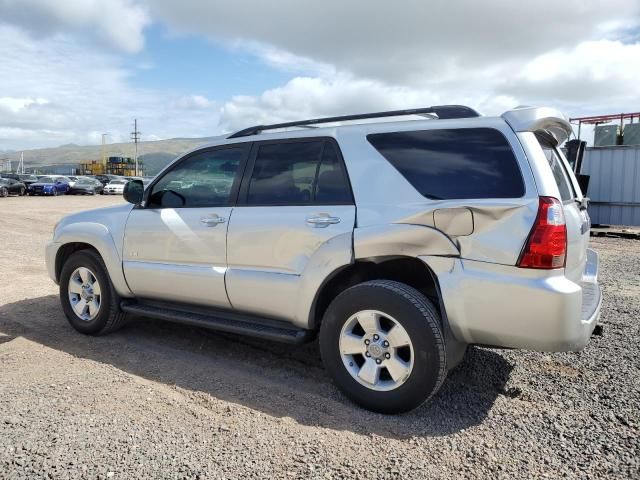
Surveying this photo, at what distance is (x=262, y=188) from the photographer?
405cm

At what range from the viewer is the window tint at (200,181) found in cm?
427

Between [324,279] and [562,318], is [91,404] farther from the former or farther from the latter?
[562,318]

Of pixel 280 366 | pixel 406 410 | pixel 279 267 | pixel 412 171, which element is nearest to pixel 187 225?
pixel 279 267

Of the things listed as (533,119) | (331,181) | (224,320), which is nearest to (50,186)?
(224,320)

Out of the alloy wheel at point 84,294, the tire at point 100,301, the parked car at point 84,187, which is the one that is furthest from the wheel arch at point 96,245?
the parked car at point 84,187

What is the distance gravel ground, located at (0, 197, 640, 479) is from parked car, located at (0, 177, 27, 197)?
35320 millimetres

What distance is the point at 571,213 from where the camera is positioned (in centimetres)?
335

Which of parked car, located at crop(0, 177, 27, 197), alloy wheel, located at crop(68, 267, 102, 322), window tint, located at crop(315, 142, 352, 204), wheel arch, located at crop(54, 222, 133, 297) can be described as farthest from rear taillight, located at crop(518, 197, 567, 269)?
parked car, located at crop(0, 177, 27, 197)

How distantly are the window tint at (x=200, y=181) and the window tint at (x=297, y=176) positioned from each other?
0.85 ft

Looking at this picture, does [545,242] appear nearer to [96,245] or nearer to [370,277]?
[370,277]

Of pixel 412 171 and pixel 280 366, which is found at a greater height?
pixel 412 171

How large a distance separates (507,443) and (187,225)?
2803 mm

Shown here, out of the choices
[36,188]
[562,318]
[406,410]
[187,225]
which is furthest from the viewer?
[36,188]

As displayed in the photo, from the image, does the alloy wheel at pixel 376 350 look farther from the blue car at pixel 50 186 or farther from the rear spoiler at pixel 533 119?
the blue car at pixel 50 186
